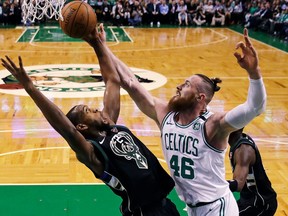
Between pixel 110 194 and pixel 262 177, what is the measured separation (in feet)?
6.53

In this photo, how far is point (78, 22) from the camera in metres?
3.78

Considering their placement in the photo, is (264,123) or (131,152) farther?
(264,123)

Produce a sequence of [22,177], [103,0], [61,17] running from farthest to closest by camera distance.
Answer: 1. [103,0]
2. [22,177]
3. [61,17]

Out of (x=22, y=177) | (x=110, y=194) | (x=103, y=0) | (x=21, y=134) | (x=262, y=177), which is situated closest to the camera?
(x=262, y=177)

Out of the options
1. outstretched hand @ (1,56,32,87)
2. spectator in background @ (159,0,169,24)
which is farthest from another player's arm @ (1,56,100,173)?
spectator in background @ (159,0,169,24)

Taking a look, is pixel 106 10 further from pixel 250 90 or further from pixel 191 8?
pixel 250 90

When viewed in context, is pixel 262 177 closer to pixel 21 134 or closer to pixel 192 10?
pixel 21 134

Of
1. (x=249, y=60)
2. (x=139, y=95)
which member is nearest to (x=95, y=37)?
(x=139, y=95)

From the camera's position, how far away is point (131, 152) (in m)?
3.00

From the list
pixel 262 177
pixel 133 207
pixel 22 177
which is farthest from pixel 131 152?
pixel 22 177

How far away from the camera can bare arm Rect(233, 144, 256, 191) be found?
3.50 m

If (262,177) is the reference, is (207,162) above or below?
above

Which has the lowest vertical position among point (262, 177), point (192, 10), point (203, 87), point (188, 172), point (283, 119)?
point (192, 10)

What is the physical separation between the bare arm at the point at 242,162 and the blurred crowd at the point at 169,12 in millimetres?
17170
